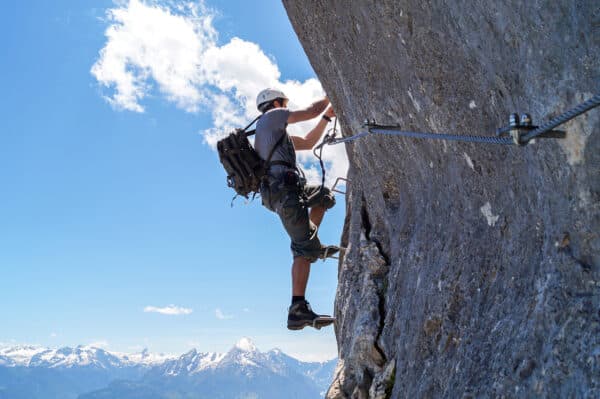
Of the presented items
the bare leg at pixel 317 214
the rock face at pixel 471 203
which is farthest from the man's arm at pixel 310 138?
the rock face at pixel 471 203

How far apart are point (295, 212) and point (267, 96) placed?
2.32m

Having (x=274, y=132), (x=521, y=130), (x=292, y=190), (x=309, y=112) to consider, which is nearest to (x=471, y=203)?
(x=521, y=130)

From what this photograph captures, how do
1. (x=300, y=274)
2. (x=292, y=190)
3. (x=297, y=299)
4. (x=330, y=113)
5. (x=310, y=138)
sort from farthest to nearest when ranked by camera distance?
(x=310, y=138)
(x=330, y=113)
(x=300, y=274)
(x=297, y=299)
(x=292, y=190)

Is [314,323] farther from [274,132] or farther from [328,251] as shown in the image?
[274,132]

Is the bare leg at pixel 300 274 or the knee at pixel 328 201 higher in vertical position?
the knee at pixel 328 201

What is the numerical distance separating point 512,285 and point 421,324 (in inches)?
68.9

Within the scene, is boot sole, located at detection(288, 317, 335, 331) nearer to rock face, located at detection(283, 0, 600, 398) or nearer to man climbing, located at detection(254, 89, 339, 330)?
man climbing, located at detection(254, 89, 339, 330)

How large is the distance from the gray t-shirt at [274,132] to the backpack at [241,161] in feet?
0.25

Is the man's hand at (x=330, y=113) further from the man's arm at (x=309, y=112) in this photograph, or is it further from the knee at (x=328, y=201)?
the knee at (x=328, y=201)

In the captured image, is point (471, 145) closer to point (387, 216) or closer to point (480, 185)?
point (480, 185)

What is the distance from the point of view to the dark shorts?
31.6 feet

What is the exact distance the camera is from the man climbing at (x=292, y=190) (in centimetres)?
970

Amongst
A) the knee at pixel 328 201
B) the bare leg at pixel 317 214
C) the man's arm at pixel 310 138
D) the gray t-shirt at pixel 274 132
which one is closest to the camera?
the gray t-shirt at pixel 274 132

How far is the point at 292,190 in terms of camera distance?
9.66 m
